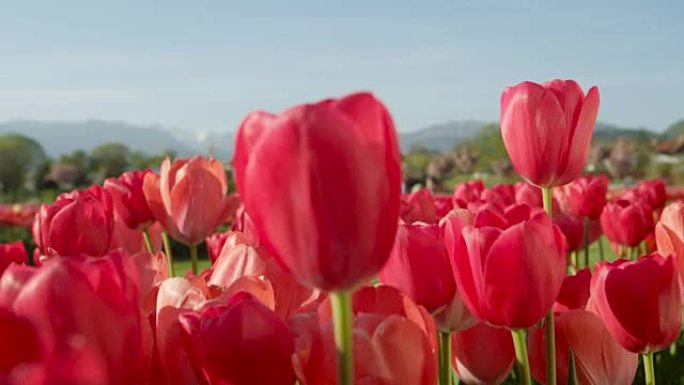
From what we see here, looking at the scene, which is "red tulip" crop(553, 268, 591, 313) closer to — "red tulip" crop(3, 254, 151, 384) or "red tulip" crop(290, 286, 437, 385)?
"red tulip" crop(290, 286, 437, 385)

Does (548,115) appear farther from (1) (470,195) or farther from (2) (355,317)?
(1) (470,195)

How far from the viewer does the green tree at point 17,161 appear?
46.0 m

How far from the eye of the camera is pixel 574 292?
127cm

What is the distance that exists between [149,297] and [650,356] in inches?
26.1

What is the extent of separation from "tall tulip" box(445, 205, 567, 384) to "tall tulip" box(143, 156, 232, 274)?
960mm

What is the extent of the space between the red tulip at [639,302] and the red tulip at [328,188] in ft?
1.94

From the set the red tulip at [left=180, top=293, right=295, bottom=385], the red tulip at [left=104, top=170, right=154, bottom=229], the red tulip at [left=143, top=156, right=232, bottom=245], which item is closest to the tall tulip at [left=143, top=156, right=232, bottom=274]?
the red tulip at [left=143, top=156, right=232, bottom=245]

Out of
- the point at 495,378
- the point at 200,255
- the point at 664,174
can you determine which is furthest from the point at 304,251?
the point at 664,174

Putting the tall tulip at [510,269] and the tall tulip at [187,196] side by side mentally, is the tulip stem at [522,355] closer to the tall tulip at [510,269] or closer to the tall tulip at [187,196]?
the tall tulip at [510,269]

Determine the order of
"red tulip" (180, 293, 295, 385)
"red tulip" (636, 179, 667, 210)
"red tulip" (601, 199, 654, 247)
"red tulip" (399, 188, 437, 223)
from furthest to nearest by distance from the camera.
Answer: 1. "red tulip" (636, 179, 667, 210)
2. "red tulip" (601, 199, 654, 247)
3. "red tulip" (399, 188, 437, 223)
4. "red tulip" (180, 293, 295, 385)

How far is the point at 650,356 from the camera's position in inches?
44.5

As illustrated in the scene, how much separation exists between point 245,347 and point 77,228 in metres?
0.90

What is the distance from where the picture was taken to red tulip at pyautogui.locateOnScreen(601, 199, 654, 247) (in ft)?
9.54

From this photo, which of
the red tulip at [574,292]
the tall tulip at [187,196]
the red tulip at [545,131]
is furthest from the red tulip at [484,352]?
the tall tulip at [187,196]
